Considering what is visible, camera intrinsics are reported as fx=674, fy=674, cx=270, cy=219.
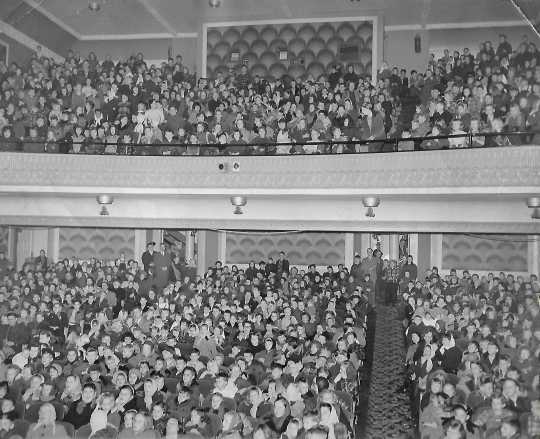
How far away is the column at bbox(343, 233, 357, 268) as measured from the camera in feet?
20.7

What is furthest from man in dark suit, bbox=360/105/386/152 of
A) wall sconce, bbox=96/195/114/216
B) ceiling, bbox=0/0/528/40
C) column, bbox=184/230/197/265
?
wall sconce, bbox=96/195/114/216

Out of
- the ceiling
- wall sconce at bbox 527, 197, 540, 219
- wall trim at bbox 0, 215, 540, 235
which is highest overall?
the ceiling

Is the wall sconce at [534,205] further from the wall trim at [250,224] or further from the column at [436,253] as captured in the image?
the column at [436,253]

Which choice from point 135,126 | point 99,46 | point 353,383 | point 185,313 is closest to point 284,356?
point 353,383

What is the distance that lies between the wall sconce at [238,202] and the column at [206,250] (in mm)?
320

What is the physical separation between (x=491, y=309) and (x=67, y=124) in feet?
15.0

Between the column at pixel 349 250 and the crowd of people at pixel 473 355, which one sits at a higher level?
the column at pixel 349 250

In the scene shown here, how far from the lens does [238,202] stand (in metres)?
6.70

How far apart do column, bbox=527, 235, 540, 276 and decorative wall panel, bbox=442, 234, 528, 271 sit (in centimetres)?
3

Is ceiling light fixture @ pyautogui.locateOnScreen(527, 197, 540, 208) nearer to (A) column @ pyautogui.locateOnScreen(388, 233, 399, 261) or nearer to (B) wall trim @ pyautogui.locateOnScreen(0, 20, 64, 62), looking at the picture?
(A) column @ pyautogui.locateOnScreen(388, 233, 399, 261)

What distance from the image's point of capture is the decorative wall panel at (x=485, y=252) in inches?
223

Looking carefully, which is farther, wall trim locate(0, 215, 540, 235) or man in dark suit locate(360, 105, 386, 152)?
man in dark suit locate(360, 105, 386, 152)

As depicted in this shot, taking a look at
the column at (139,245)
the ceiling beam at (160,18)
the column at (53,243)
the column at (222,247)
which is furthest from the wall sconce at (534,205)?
the column at (53,243)

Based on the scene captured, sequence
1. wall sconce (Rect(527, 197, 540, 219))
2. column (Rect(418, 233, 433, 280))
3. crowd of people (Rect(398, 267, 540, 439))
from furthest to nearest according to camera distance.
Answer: column (Rect(418, 233, 433, 280)) → wall sconce (Rect(527, 197, 540, 219)) → crowd of people (Rect(398, 267, 540, 439))
